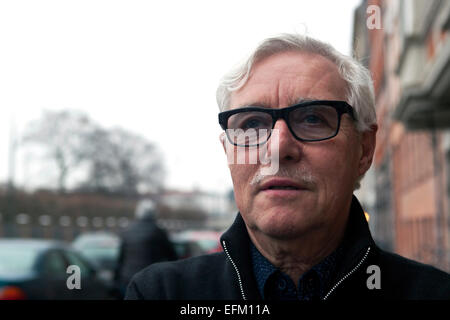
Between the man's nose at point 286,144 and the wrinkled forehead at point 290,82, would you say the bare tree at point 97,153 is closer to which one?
the wrinkled forehead at point 290,82

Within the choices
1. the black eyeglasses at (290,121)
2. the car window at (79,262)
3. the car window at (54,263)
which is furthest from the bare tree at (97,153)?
the black eyeglasses at (290,121)

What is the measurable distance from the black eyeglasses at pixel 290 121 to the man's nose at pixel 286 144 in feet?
0.04

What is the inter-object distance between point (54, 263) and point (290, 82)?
21.9 feet

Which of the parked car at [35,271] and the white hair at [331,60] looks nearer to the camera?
the white hair at [331,60]

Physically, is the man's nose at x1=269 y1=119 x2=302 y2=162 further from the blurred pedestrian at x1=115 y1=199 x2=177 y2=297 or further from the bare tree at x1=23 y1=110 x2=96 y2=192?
the bare tree at x1=23 y1=110 x2=96 y2=192

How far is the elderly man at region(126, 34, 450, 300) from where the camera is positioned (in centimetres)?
165

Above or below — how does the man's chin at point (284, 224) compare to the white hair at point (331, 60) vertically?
below

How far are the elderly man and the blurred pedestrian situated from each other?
3940 mm

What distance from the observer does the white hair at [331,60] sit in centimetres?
179

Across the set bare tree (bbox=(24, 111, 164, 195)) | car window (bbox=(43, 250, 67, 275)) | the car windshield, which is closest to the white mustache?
the car windshield

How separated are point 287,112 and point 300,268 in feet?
1.60

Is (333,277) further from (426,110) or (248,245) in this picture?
(426,110)
